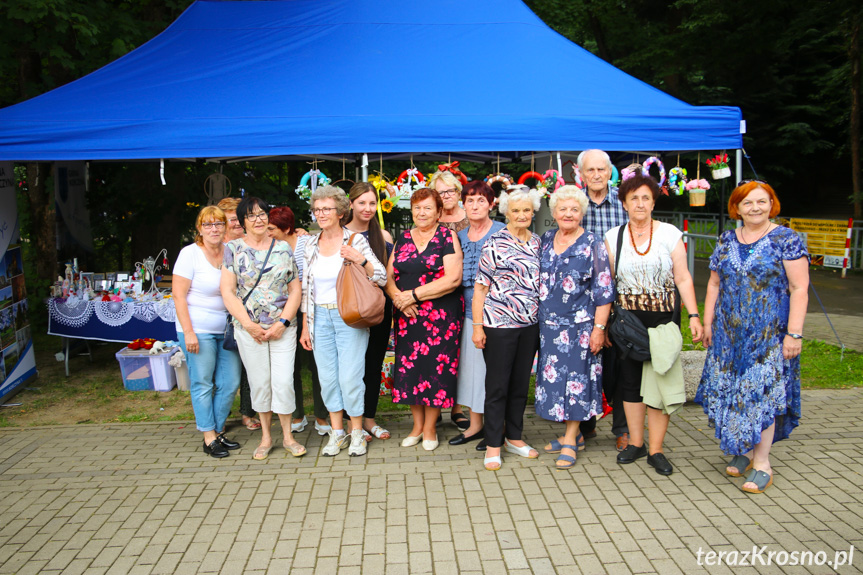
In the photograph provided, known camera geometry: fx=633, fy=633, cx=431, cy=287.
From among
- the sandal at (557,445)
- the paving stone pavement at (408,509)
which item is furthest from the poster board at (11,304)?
the sandal at (557,445)

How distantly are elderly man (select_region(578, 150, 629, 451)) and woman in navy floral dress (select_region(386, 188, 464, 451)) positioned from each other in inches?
39.6

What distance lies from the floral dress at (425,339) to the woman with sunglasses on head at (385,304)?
165 millimetres

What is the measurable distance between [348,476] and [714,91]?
1656 cm

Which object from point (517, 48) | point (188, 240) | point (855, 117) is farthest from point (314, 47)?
point (855, 117)

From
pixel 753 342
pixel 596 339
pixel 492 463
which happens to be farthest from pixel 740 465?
pixel 492 463

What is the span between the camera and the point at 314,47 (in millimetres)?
5980

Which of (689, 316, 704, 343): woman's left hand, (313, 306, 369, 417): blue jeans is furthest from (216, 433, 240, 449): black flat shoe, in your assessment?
(689, 316, 704, 343): woman's left hand

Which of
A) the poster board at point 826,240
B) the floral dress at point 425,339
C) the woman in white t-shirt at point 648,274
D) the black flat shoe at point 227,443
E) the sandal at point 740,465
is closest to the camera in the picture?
the woman in white t-shirt at point 648,274

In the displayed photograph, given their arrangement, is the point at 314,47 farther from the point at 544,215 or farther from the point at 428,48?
the point at 544,215

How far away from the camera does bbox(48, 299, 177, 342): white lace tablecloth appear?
5699 millimetres

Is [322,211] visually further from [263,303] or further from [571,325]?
[571,325]

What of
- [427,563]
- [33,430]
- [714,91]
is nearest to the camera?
[427,563]

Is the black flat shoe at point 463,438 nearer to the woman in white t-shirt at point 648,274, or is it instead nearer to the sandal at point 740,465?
the woman in white t-shirt at point 648,274

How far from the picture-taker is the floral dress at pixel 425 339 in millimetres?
3930
